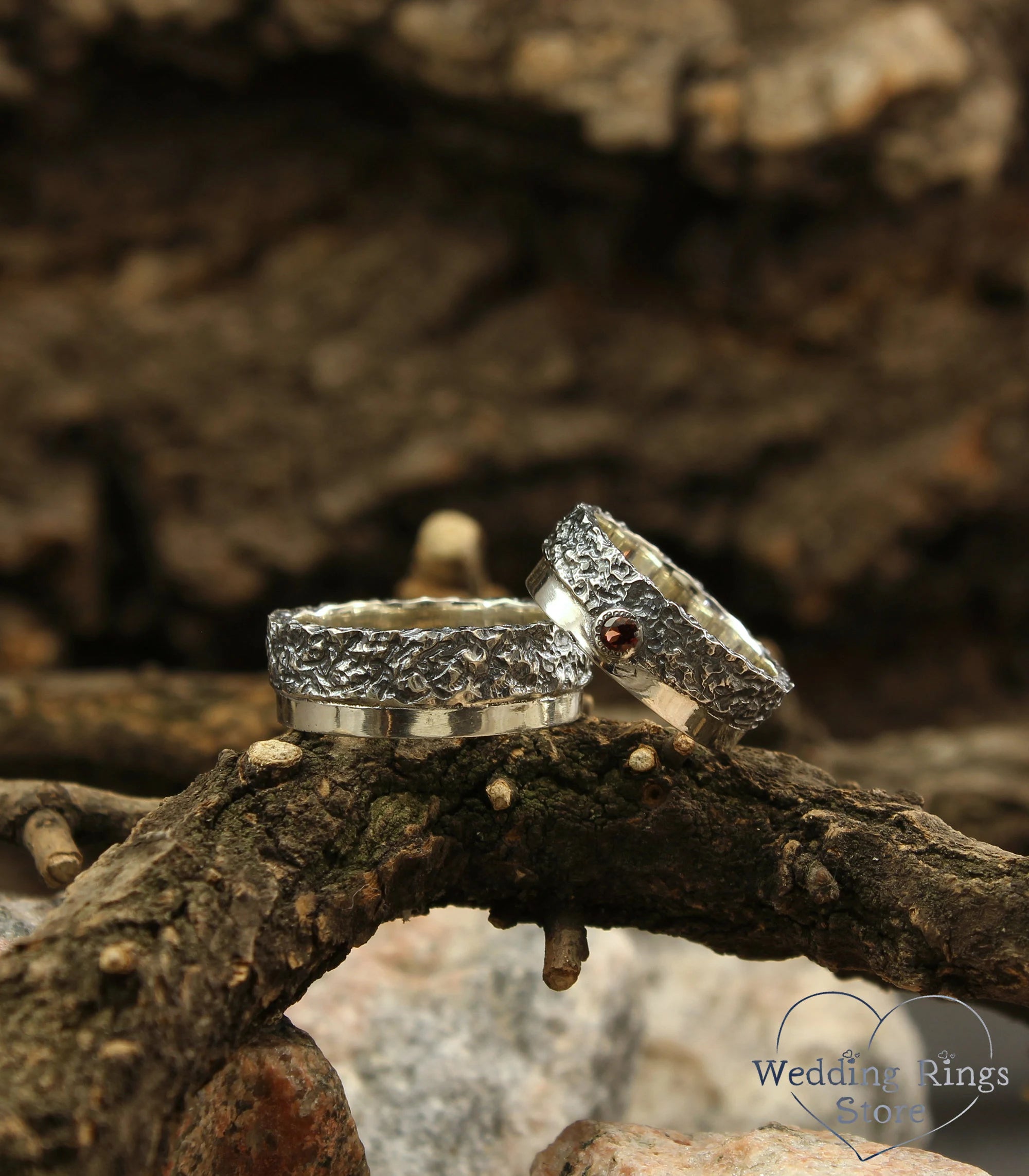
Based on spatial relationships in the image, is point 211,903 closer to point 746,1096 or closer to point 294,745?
point 294,745

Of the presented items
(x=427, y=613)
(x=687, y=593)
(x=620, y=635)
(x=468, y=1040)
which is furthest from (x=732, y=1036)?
(x=620, y=635)

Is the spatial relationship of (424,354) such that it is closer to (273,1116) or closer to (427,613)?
(427,613)

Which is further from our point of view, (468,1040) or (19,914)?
(468,1040)

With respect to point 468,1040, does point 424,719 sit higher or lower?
higher

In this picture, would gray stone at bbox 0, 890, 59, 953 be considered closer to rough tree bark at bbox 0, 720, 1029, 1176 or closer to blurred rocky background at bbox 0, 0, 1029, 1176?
rough tree bark at bbox 0, 720, 1029, 1176

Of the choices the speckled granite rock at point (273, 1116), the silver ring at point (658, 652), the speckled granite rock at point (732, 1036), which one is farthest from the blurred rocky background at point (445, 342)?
the speckled granite rock at point (273, 1116)

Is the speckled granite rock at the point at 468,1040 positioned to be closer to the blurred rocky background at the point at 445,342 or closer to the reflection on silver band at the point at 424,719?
the reflection on silver band at the point at 424,719

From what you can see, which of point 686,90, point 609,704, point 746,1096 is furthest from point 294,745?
point 686,90
